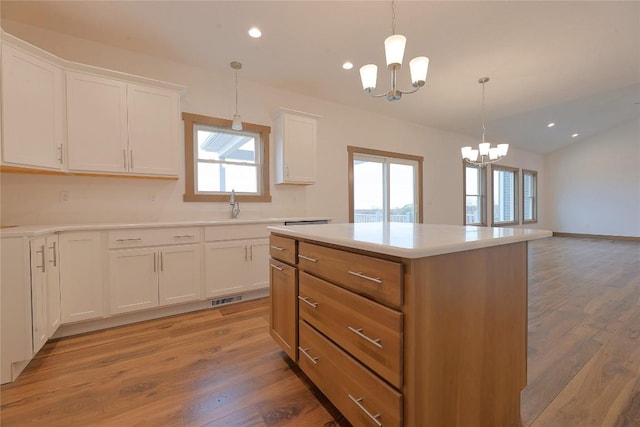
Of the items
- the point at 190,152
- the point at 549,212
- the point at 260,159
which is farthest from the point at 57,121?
the point at 549,212

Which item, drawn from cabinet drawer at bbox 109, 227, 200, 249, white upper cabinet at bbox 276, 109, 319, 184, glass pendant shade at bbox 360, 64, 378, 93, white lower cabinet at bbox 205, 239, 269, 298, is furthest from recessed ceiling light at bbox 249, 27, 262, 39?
white lower cabinet at bbox 205, 239, 269, 298

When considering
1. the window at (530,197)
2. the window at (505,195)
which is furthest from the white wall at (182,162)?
the window at (530,197)

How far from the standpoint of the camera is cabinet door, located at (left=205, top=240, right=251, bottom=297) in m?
2.85

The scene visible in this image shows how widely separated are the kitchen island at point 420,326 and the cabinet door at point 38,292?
1.86 meters

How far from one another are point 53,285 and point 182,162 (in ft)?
5.46

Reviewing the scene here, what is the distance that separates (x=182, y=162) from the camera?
10.5ft

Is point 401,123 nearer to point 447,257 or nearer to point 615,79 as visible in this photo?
point 615,79

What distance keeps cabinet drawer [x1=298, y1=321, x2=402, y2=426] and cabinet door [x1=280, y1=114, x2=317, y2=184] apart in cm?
245

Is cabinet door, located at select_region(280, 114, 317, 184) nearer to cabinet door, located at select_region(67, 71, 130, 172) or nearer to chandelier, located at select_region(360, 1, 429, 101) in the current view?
chandelier, located at select_region(360, 1, 429, 101)

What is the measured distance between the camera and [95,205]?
2.75 metres

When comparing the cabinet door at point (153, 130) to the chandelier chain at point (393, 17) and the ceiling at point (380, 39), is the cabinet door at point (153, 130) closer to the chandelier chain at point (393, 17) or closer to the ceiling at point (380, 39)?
the ceiling at point (380, 39)

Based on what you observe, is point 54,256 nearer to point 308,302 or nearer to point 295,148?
point 308,302

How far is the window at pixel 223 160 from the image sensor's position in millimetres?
3268

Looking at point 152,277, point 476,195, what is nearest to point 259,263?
point 152,277
